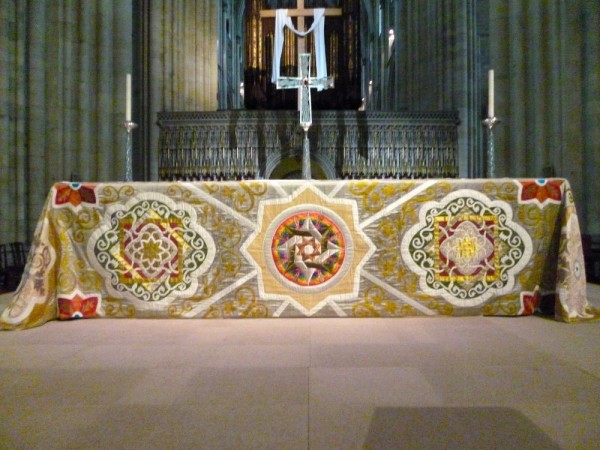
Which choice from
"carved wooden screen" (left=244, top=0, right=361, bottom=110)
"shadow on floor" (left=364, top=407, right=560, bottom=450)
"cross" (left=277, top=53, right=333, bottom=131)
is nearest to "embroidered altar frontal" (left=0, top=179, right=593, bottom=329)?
"shadow on floor" (left=364, top=407, right=560, bottom=450)

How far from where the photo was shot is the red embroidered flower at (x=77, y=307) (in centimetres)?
317

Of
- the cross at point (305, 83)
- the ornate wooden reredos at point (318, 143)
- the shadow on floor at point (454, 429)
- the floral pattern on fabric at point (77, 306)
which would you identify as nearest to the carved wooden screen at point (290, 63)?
the ornate wooden reredos at point (318, 143)

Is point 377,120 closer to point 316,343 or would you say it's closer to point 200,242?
point 200,242

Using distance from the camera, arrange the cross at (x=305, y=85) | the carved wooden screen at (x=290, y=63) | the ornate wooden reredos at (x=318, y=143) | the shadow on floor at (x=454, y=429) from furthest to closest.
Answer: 1. the carved wooden screen at (x=290, y=63)
2. the ornate wooden reredos at (x=318, y=143)
3. the cross at (x=305, y=85)
4. the shadow on floor at (x=454, y=429)

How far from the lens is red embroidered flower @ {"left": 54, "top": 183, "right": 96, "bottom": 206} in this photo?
10.7 feet

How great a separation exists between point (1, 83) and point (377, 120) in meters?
6.50

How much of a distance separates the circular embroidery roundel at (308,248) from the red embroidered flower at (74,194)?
1476 mm

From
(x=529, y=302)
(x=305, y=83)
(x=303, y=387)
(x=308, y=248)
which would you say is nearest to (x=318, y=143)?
(x=305, y=83)

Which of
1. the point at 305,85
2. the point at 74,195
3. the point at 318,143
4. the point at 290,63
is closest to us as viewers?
the point at 74,195

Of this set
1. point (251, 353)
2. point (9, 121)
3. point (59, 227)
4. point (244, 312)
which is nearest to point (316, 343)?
point (251, 353)

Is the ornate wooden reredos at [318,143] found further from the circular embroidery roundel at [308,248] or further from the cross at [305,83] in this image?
the circular embroidery roundel at [308,248]

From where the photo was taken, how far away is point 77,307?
3.20m

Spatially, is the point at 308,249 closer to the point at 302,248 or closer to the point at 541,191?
the point at 302,248

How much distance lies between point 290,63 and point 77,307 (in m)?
10.2
